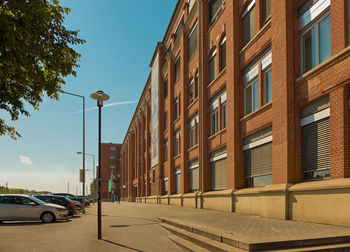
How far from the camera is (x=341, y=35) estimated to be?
10.3m

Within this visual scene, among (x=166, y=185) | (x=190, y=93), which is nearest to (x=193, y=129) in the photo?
(x=190, y=93)

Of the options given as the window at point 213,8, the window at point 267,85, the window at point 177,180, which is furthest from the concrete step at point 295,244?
the window at point 177,180

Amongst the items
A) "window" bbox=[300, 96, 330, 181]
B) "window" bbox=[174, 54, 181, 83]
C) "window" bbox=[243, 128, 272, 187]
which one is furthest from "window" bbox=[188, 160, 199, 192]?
"window" bbox=[300, 96, 330, 181]

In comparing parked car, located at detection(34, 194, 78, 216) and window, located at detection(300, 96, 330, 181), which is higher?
window, located at detection(300, 96, 330, 181)

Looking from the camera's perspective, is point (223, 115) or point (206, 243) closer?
point (206, 243)

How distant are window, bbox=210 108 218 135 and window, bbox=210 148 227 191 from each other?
1.53 meters

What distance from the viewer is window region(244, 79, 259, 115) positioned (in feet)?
54.7

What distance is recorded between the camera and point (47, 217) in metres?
16.4

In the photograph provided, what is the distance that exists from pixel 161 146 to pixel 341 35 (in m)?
29.0

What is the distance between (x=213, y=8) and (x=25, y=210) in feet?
57.3

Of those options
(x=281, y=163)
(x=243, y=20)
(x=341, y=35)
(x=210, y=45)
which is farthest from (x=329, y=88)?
(x=210, y=45)

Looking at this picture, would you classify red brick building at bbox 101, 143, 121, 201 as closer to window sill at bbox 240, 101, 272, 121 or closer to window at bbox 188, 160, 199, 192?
window at bbox 188, 160, 199, 192

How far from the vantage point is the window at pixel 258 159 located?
15.1 metres

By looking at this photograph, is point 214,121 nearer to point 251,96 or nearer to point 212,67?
point 212,67
